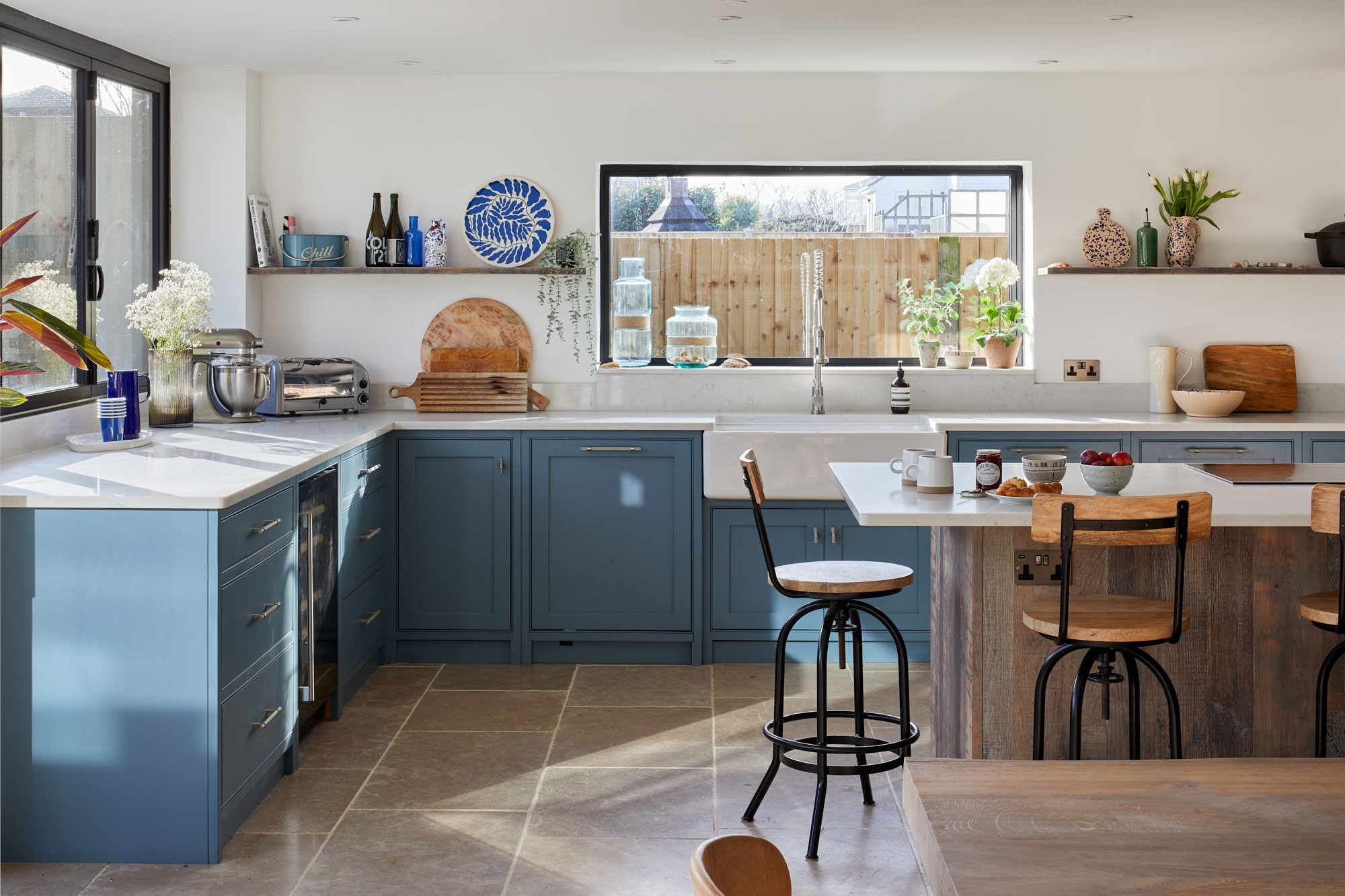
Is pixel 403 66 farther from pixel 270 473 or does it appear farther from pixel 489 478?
pixel 270 473

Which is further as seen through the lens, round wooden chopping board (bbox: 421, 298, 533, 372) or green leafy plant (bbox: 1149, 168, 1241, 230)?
round wooden chopping board (bbox: 421, 298, 533, 372)

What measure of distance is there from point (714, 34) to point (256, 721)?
2.73 metres

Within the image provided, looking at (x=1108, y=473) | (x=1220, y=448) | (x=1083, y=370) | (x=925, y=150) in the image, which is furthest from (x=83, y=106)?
(x=1220, y=448)

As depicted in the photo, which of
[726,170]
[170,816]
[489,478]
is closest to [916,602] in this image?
[489,478]

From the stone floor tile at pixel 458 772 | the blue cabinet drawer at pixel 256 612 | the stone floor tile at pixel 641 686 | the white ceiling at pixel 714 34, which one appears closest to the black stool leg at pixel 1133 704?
the stone floor tile at pixel 458 772

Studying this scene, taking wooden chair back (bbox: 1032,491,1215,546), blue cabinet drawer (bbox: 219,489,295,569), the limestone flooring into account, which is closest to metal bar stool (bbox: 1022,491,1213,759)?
wooden chair back (bbox: 1032,491,1215,546)

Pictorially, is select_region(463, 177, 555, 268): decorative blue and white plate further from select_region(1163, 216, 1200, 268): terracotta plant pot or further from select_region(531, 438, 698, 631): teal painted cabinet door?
select_region(1163, 216, 1200, 268): terracotta plant pot

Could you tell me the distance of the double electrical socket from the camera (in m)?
5.04

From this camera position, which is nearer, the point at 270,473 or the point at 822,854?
the point at 822,854

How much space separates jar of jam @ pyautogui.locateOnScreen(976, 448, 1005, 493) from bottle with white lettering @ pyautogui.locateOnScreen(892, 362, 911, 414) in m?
2.08

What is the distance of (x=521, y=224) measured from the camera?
499cm

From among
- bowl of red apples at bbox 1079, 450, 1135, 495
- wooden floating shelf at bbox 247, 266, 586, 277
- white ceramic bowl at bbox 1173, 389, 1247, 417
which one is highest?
wooden floating shelf at bbox 247, 266, 586, 277

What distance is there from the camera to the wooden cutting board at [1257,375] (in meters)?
4.93

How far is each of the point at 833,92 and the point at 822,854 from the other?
10.6 feet
